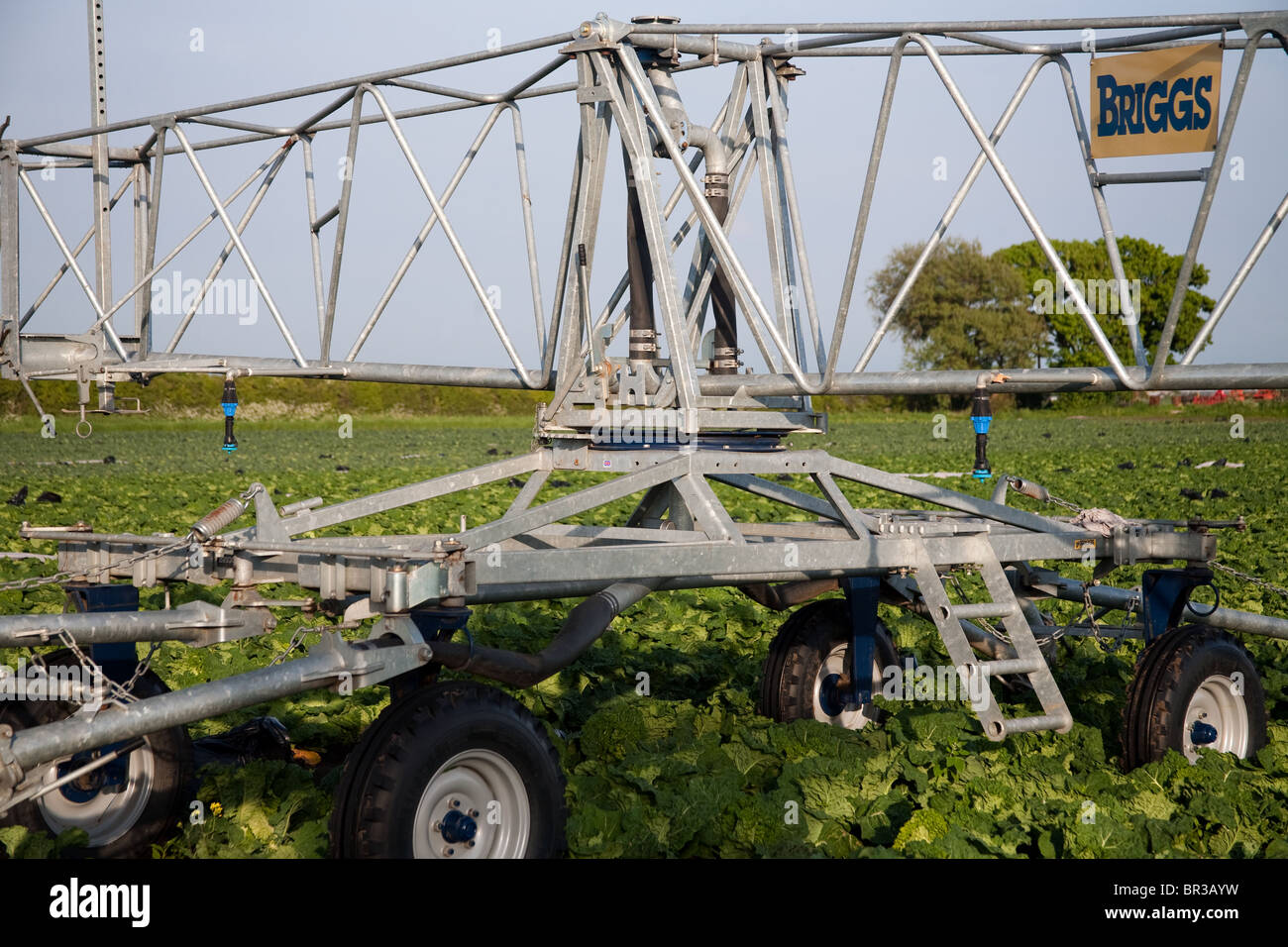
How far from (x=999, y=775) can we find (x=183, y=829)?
3.75 meters

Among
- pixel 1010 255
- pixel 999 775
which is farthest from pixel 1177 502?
pixel 1010 255

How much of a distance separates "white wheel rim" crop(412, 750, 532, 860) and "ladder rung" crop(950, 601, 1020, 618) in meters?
2.30

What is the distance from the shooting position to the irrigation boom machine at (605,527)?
4.31m

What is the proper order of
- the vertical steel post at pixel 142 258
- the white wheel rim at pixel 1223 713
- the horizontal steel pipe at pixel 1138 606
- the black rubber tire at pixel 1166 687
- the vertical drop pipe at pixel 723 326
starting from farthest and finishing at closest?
the horizontal steel pipe at pixel 1138 606 → the vertical steel post at pixel 142 258 → the vertical drop pipe at pixel 723 326 → the white wheel rim at pixel 1223 713 → the black rubber tire at pixel 1166 687

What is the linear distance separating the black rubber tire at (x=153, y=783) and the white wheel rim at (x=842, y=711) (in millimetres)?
Answer: 3411

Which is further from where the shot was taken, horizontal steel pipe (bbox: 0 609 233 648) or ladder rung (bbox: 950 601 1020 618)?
ladder rung (bbox: 950 601 1020 618)

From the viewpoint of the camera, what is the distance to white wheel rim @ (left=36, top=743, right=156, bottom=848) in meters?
5.09

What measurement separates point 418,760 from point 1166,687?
152 inches

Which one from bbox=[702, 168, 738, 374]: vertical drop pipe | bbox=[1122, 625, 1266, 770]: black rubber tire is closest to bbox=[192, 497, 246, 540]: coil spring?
bbox=[702, 168, 738, 374]: vertical drop pipe

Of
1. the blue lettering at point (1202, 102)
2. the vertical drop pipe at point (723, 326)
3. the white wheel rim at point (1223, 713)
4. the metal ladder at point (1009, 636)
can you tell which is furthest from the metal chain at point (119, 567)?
the white wheel rim at point (1223, 713)

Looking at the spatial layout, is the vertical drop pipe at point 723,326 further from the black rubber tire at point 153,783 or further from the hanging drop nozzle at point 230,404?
the black rubber tire at point 153,783

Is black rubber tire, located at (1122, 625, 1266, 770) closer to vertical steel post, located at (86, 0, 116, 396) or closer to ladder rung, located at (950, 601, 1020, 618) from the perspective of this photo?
ladder rung, located at (950, 601, 1020, 618)

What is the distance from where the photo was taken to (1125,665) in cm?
839

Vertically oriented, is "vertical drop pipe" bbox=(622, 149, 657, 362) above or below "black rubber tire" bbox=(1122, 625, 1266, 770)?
above
